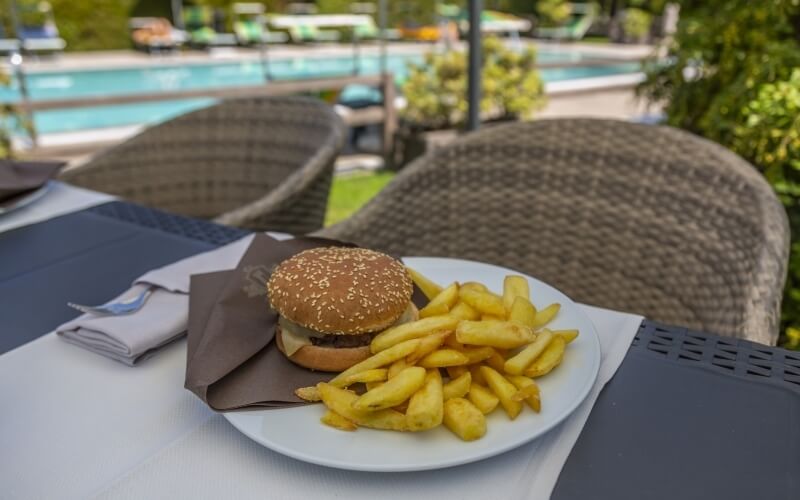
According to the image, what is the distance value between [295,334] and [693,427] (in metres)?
0.58

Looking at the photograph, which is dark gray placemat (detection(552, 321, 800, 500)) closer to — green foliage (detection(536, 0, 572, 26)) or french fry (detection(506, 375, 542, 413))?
french fry (detection(506, 375, 542, 413))

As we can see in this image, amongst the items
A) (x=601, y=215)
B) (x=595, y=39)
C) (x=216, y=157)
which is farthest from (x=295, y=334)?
(x=595, y=39)

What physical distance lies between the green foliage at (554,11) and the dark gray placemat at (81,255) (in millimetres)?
21217

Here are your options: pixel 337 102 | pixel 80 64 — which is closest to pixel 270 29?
pixel 80 64

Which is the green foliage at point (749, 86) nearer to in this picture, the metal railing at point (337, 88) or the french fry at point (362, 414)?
the french fry at point (362, 414)

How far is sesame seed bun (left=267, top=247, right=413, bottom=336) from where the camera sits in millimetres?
935

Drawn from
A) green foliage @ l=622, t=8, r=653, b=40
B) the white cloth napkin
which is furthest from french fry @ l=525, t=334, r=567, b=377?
green foliage @ l=622, t=8, r=653, b=40

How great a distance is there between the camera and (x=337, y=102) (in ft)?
26.6

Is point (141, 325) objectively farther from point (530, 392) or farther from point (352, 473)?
point (530, 392)

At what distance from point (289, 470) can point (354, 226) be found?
103 cm

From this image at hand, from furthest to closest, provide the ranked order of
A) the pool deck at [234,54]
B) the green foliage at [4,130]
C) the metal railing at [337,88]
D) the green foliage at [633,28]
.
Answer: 1. the green foliage at [633,28]
2. the pool deck at [234,54]
3. the metal railing at [337,88]
4. the green foliage at [4,130]

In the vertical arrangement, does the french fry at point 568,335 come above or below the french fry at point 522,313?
below

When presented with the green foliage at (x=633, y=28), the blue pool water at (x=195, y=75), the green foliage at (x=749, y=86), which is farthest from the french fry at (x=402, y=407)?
the green foliage at (x=633, y=28)

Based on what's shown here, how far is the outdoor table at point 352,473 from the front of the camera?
0.77 m
